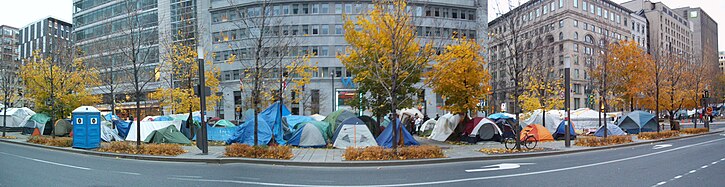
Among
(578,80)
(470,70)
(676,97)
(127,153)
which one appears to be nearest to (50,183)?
(127,153)

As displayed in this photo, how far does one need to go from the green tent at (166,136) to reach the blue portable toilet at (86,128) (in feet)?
9.68

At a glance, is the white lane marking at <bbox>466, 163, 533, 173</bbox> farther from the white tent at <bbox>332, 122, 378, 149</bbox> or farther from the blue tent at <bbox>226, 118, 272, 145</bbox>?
the blue tent at <bbox>226, 118, 272, 145</bbox>

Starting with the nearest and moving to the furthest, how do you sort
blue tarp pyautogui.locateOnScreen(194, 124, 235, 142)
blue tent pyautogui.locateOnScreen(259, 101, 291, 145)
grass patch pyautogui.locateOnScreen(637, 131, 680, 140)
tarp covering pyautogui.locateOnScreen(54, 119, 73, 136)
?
blue tent pyautogui.locateOnScreen(259, 101, 291, 145) < blue tarp pyautogui.locateOnScreen(194, 124, 235, 142) < grass patch pyautogui.locateOnScreen(637, 131, 680, 140) < tarp covering pyautogui.locateOnScreen(54, 119, 73, 136)

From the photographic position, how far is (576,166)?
40.9 ft

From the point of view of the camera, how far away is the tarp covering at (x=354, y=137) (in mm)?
18891

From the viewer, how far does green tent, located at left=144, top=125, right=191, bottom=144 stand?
67.9 ft

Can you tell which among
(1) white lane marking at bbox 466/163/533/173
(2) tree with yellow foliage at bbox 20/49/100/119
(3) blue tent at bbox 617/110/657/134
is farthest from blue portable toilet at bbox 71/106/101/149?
(3) blue tent at bbox 617/110/657/134

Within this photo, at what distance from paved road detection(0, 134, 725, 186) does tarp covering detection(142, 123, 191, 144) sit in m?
6.50

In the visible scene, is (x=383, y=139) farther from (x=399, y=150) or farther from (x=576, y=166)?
(x=576, y=166)

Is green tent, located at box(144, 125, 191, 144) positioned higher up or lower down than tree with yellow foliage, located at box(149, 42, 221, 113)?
lower down

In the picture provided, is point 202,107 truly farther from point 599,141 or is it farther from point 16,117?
point 16,117

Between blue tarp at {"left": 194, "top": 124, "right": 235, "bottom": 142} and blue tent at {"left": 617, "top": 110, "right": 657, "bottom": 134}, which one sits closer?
blue tarp at {"left": 194, "top": 124, "right": 235, "bottom": 142}

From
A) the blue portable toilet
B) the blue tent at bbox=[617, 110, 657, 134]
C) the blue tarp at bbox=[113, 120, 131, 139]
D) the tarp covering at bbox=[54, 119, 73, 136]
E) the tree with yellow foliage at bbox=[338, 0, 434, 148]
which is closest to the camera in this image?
the tree with yellow foliage at bbox=[338, 0, 434, 148]

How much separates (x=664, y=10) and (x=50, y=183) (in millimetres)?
130723
